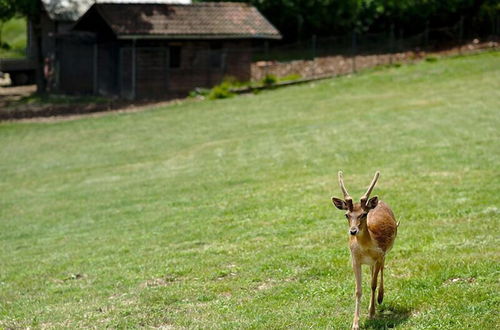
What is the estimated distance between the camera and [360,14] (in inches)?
2140

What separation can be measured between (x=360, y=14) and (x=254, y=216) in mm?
40515

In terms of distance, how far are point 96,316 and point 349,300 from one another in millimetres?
3049

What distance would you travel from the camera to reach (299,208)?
15.8 meters

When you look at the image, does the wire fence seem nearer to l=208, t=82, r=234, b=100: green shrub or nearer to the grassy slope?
l=208, t=82, r=234, b=100: green shrub

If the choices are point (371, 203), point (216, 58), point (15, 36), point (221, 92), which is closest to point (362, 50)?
point (216, 58)

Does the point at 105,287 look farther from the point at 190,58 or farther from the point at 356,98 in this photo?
the point at 190,58

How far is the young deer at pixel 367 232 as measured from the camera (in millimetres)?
7980

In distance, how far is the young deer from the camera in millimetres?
7980

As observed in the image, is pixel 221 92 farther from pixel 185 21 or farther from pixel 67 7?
pixel 67 7

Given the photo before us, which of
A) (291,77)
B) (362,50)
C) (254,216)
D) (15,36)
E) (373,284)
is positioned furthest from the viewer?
(15,36)

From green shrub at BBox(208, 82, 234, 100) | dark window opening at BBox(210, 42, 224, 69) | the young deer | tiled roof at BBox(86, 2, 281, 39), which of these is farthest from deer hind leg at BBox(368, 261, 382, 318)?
dark window opening at BBox(210, 42, 224, 69)

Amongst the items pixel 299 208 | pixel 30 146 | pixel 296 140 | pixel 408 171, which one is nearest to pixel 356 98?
pixel 296 140

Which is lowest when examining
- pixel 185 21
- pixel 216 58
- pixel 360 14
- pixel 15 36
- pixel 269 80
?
pixel 15 36

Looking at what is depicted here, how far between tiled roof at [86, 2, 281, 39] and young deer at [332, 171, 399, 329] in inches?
1296
